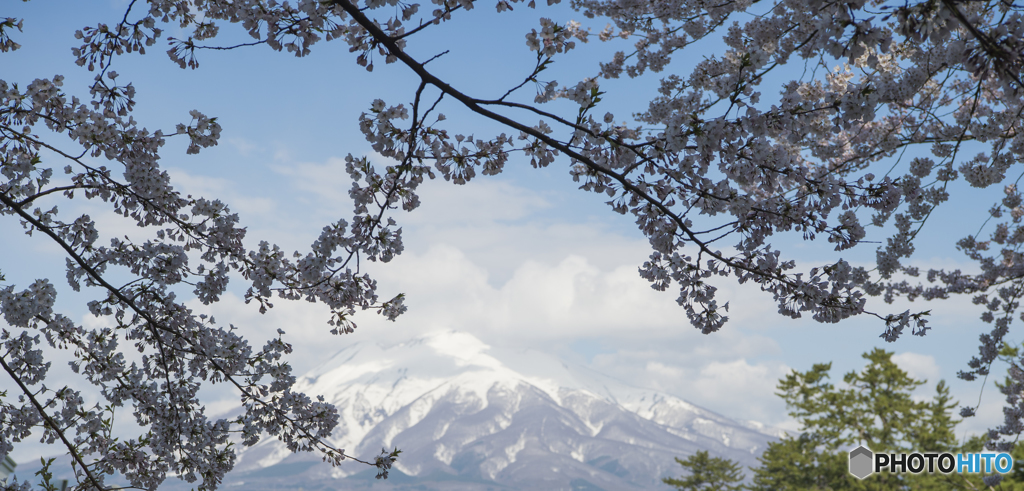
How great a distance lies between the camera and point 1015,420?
36.9 ft

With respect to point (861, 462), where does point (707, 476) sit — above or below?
below

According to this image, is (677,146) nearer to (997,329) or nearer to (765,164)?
(765,164)

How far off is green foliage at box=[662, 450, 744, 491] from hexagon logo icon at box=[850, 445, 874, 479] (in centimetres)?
922

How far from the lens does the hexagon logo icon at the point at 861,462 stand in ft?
88.2

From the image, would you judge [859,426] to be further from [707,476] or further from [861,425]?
[707,476]

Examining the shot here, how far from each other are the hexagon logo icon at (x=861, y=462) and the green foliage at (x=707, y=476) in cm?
922

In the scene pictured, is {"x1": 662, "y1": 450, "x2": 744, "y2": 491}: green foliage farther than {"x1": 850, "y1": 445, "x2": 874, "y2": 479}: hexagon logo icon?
Yes

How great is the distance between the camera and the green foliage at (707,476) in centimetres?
3678

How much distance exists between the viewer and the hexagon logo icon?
A: 26.9 meters

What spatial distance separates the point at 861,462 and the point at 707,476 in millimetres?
11232

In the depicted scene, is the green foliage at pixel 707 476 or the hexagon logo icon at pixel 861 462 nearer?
the hexagon logo icon at pixel 861 462

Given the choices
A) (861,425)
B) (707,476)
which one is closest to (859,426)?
(861,425)

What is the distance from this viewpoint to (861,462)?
2741 centimetres

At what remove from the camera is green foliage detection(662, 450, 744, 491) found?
1448 inches
